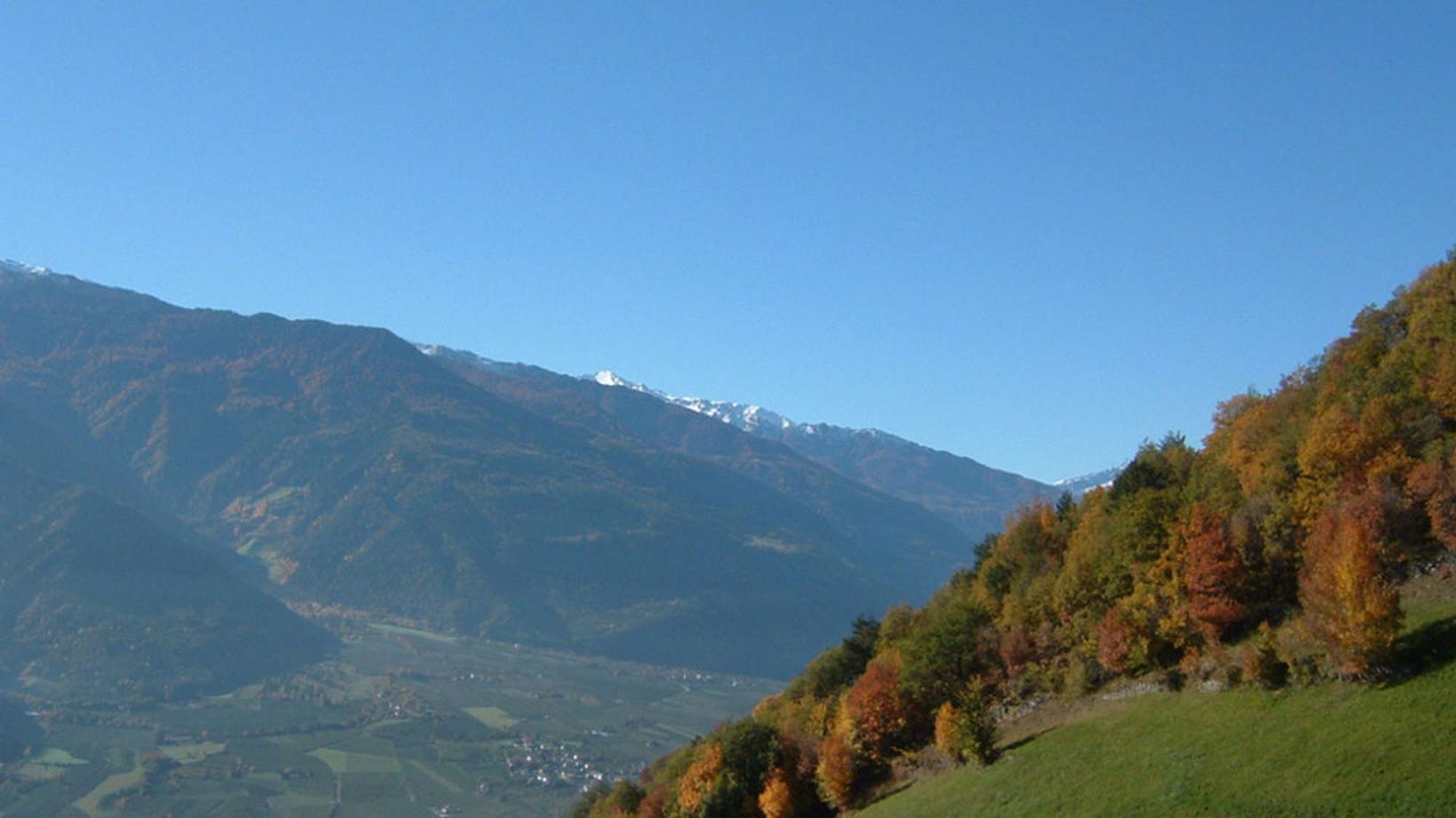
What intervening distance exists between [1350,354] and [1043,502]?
22.4 metres

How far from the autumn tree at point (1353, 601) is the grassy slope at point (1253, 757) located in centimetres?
109

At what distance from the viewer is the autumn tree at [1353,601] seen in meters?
36.6

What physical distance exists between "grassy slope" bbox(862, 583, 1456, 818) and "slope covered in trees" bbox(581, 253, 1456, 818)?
55.7 inches

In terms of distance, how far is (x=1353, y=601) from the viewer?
37.2m

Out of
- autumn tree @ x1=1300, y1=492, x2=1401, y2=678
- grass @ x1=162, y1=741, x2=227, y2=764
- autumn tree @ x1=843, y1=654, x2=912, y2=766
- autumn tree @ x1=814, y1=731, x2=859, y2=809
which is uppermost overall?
autumn tree @ x1=1300, y1=492, x2=1401, y2=678

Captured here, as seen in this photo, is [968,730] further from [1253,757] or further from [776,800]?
[1253,757]

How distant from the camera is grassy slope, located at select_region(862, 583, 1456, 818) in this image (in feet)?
104

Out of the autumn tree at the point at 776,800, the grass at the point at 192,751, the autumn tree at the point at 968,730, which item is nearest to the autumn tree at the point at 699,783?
the autumn tree at the point at 776,800

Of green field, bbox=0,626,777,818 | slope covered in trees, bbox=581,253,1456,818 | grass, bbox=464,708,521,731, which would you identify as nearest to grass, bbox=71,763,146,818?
green field, bbox=0,626,777,818

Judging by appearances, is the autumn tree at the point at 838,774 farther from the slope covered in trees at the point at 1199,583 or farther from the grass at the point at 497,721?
the grass at the point at 497,721

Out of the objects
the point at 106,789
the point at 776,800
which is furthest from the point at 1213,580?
the point at 106,789

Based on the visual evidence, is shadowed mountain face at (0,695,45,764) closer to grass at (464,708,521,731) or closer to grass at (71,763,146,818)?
grass at (71,763,146,818)

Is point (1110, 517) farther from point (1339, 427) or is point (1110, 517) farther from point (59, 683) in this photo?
point (59, 683)

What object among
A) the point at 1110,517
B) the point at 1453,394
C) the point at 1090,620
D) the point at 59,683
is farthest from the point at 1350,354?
the point at 59,683
